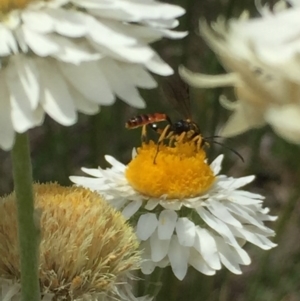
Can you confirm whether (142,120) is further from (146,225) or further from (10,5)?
(10,5)

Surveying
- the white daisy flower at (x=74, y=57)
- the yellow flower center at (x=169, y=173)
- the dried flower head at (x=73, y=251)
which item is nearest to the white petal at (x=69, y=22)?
the white daisy flower at (x=74, y=57)

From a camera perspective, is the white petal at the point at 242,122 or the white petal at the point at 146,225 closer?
the white petal at the point at 242,122

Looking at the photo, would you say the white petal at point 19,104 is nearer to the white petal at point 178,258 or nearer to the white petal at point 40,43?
the white petal at point 40,43

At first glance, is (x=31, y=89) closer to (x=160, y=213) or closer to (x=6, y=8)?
(x=6, y=8)

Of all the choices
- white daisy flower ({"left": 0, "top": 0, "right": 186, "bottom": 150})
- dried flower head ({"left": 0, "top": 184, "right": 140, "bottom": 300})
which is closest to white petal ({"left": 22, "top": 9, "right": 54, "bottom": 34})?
white daisy flower ({"left": 0, "top": 0, "right": 186, "bottom": 150})

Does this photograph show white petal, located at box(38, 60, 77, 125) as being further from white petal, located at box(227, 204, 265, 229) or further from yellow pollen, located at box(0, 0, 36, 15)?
white petal, located at box(227, 204, 265, 229)

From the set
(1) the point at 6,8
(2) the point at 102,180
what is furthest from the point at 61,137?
(1) the point at 6,8
